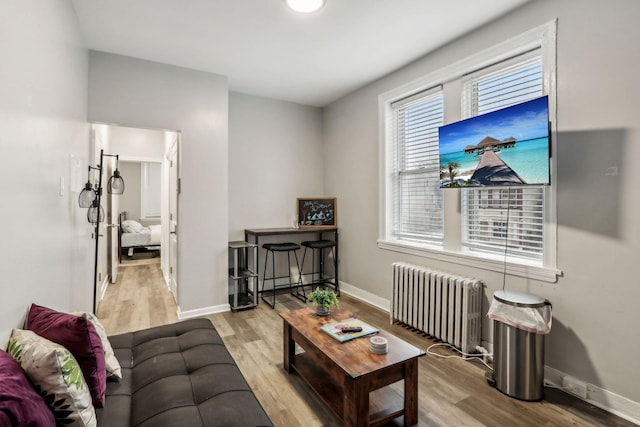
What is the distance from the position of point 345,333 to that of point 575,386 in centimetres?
155

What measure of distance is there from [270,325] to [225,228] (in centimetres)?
123

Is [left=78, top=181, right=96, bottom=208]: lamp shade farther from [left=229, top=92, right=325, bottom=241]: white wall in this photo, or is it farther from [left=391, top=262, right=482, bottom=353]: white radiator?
[left=391, top=262, right=482, bottom=353]: white radiator

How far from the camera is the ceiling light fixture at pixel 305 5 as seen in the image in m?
2.33

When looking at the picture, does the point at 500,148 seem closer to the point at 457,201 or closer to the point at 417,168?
the point at 457,201

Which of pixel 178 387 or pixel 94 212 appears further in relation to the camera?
pixel 94 212

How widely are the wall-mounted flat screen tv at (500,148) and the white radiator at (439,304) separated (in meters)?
0.87

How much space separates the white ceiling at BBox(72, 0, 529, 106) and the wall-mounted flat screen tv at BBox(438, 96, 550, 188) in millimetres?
918

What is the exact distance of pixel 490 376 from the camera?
2.31 m

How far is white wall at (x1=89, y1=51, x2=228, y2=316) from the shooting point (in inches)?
125

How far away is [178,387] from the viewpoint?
147 cm

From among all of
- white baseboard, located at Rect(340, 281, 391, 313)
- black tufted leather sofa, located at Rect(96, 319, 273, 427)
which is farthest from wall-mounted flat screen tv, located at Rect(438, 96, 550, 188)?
black tufted leather sofa, located at Rect(96, 319, 273, 427)

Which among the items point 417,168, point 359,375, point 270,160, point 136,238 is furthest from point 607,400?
point 136,238

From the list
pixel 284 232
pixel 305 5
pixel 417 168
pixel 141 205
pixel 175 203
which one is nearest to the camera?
pixel 305 5

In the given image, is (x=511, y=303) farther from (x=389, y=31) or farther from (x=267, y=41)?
(x=267, y=41)
